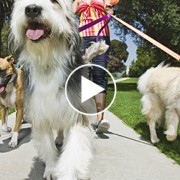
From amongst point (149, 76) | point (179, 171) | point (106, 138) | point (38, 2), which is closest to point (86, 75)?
point (38, 2)

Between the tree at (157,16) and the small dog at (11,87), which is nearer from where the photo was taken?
the small dog at (11,87)

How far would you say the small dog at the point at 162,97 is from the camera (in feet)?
15.8

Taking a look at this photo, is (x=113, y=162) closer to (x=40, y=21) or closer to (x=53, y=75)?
(x=53, y=75)

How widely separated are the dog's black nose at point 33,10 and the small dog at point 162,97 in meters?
2.62

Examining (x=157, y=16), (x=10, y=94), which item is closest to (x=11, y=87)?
(x=10, y=94)

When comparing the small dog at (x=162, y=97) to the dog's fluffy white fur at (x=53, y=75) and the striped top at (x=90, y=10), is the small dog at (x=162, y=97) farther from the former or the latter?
the dog's fluffy white fur at (x=53, y=75)

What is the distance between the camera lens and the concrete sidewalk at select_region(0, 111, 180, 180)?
147 inches

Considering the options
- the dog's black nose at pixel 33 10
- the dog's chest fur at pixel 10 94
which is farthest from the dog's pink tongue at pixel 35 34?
the dog's chest fur at pixel 10 94

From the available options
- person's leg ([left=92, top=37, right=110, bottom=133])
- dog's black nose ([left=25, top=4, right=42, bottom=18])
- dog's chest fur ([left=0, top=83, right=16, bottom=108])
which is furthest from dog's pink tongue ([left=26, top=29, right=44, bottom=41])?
dog's chest fur ([left=0, top=83, right=16, bottom=108])

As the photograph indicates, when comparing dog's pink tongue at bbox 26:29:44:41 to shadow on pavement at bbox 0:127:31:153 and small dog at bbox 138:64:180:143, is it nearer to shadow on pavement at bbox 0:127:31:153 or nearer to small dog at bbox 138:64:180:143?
shadow on pavement at bbox 0:127:31:153

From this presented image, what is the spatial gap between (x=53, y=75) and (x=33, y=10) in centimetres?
68

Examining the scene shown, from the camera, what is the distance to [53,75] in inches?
128

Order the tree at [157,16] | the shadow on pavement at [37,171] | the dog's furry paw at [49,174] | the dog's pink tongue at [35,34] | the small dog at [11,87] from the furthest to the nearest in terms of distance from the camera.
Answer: the tree at [157,16] < the small dog at [11,87] < the shadow on pavement at [37,171] < the dog's furry paw at [49,174] < the dog's pink tongue at [35,34]

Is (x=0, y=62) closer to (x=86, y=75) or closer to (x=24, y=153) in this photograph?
(x=24, y=153)
